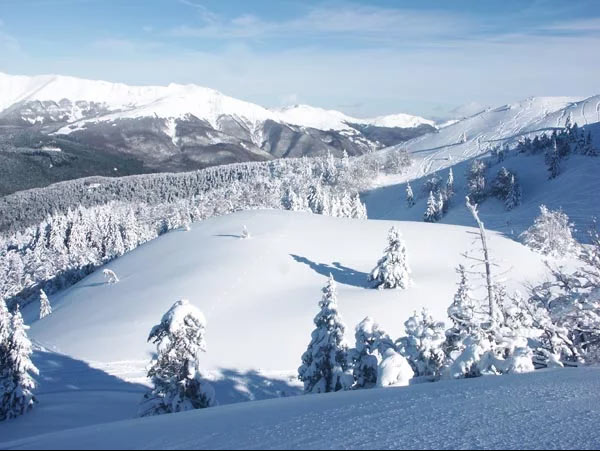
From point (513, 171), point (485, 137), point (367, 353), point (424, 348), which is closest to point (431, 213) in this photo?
point (513, 171)

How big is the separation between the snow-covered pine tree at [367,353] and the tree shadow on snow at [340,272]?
1888 cm

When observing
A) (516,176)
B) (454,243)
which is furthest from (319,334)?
(516,176)

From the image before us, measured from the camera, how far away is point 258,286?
126 ft

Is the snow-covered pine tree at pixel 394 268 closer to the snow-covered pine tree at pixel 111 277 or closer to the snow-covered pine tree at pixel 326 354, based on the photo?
the snow-covered pine tree at pixel 326 354

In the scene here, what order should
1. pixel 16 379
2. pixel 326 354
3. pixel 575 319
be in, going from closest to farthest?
pixel 575 319, pixel 16 379, pixel 326 354

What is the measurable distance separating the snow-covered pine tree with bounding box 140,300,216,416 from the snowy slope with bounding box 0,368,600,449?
397 inches

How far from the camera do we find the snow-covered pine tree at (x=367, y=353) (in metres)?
18.4

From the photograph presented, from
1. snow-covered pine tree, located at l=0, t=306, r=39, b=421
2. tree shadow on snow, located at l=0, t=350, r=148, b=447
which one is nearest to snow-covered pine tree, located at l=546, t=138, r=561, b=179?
tree shadow on snow, located at l=0, t=350, r=148, b=447

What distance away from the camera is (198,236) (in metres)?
51.0

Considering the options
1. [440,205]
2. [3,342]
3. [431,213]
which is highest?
[440,205]

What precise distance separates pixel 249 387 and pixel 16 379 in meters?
10.9

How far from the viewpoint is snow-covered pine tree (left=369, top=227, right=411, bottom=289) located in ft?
119

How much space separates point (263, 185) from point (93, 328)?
121 meters

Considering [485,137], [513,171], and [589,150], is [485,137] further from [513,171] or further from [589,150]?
[589,150]
